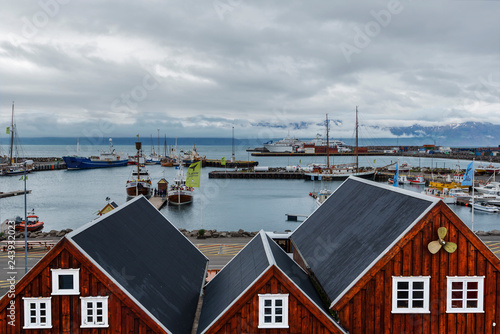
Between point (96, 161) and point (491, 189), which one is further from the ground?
point (96, 161)

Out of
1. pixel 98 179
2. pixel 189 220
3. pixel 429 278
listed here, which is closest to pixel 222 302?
pixel 429 278

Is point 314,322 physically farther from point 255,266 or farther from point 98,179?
point 98,179

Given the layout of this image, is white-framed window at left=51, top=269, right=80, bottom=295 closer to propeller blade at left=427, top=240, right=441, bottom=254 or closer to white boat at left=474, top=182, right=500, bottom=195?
propeller blade at left=427, top=240, right=441, bottom=254

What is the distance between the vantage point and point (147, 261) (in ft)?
44.2

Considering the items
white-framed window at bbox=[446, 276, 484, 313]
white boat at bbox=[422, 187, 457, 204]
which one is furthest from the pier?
white-framed window at bbox=[446, 276, 484, 313]

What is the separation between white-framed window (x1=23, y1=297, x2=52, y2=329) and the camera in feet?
37.0

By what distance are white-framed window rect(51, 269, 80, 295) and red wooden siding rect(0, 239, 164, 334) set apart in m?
0.12

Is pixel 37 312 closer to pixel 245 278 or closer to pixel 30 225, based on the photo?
pixel 245 278

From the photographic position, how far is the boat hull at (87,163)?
14212 cm

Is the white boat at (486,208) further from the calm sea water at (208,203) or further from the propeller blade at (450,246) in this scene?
the propeller blade at (450,246)

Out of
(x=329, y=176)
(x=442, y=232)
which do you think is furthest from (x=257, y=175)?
(x=442, y=232)

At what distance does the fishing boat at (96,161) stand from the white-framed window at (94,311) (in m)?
142

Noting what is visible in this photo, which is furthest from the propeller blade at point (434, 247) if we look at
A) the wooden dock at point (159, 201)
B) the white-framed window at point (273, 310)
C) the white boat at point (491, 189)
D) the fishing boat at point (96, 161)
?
the fishing boat at point (96, 161)

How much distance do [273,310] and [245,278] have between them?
162cm
